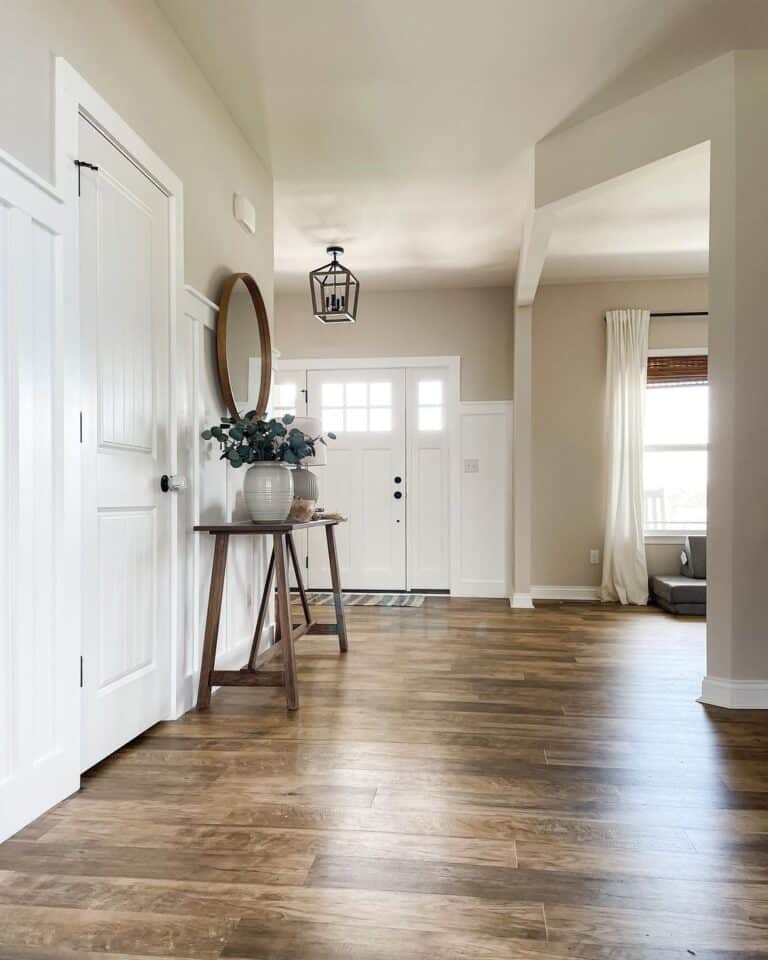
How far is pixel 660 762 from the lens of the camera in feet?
8.06

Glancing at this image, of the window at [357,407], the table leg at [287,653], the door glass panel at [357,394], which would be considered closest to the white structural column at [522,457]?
the window at [357,407]

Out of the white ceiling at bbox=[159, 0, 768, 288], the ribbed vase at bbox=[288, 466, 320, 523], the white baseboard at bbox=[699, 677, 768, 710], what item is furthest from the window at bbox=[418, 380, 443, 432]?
the white baseboard at bbox=[699, 677, 768, 710]

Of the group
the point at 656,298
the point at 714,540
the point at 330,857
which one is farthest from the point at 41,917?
the point at 656,298

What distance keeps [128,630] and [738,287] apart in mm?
2747

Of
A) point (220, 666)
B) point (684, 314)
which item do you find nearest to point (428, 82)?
point (220, 666)

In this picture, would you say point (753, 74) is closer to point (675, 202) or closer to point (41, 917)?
point (675, 202)

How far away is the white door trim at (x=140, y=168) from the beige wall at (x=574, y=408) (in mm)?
4098

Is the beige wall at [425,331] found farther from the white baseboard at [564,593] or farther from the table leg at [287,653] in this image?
the table leg at [287,653]

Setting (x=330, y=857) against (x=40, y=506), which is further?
(x=40, y=506)

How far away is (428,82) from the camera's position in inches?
131

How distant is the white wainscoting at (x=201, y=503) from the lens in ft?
10.1

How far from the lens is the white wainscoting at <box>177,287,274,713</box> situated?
3066 millimetres

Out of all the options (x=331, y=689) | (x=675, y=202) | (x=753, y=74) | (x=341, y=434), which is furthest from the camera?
(x=341, y=434)

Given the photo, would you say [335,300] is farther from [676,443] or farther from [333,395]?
[676,443]
